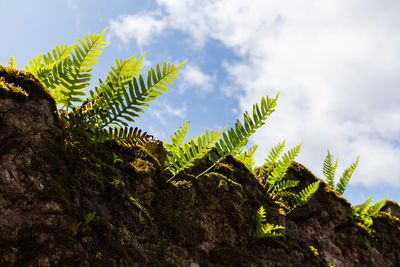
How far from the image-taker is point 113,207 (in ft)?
7.00

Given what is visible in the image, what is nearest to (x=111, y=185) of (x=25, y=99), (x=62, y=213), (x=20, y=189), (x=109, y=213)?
(x=109, y=213)

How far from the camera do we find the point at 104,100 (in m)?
2.48

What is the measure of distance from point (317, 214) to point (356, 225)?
0.80 meters

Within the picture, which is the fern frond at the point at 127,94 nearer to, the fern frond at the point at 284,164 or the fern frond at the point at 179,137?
the fern frond at the point at 179,137

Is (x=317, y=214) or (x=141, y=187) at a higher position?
(x=317, y=214)

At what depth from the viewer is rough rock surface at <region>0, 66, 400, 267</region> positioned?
1.62m

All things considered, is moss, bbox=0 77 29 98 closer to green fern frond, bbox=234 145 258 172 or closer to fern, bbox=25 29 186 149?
fern, bbox=25 29 186 149

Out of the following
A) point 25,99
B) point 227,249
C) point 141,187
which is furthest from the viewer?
point 227,249

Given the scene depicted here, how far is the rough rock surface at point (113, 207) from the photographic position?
1.62m

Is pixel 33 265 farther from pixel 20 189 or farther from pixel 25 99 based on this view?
pixel 25 99

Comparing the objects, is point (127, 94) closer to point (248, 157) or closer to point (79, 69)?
point (79, 69)

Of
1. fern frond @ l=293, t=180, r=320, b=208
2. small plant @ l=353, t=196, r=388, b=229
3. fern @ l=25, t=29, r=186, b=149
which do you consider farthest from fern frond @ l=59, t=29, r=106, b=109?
small plant @ l=353, t=196, r=388, b=229

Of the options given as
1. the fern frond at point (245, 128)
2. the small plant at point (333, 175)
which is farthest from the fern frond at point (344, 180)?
the fern frond at point (245, 128)

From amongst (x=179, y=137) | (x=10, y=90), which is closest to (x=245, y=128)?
(x=179, y=137)
